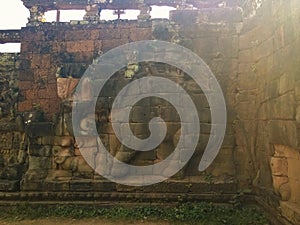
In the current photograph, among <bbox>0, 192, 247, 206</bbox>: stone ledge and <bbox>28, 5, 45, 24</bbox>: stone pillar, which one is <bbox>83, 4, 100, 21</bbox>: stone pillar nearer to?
<bbox>28, 5, 45, 24</bbox>: stone pillar

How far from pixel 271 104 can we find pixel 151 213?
2.86 m

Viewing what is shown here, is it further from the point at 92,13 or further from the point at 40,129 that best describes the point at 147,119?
the point at 92,13

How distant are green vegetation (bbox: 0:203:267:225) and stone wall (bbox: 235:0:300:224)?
2.06 feet

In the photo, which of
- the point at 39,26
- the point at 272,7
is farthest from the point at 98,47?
the point at 272,7

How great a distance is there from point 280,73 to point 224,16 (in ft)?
9.01

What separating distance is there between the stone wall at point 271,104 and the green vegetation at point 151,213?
0.63 m

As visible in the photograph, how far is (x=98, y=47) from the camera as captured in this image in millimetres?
7973

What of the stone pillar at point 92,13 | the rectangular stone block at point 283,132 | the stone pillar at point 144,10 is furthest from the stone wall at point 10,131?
the rectangular stone block at point 283,132

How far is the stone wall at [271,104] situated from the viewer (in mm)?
3914

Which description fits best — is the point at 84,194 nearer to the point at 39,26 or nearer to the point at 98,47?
the point at 98,47

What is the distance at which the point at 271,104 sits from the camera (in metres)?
4.79

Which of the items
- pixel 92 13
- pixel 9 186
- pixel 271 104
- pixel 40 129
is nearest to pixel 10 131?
pixel 40 129

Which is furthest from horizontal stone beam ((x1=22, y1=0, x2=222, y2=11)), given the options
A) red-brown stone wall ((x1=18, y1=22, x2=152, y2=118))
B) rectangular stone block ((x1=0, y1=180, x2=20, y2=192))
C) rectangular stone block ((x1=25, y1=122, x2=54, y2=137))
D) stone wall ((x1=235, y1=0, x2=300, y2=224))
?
rectangular stone block ((x1=0, y1=180, x2=20, y2=192))

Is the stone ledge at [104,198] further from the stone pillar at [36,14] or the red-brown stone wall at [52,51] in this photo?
the stone pillar at [36,14]
